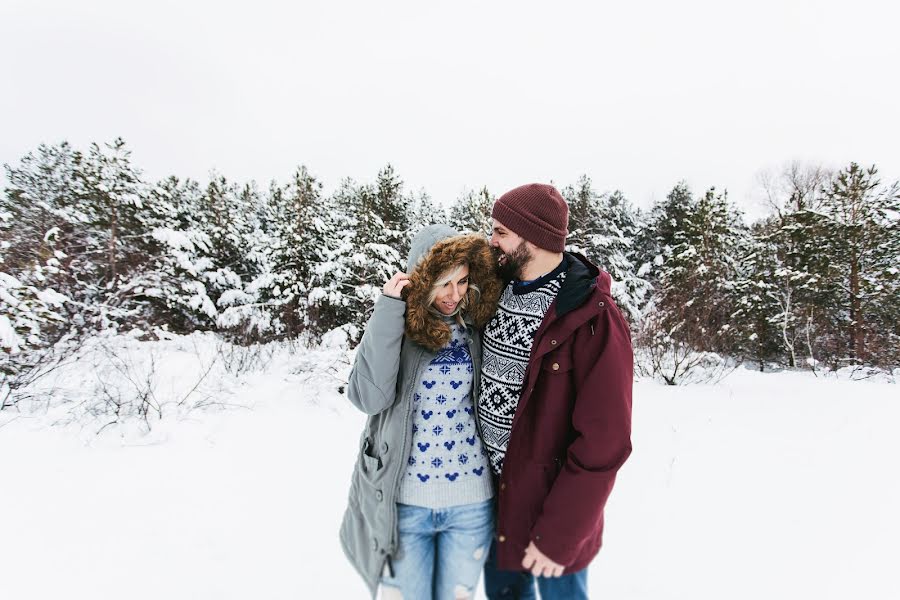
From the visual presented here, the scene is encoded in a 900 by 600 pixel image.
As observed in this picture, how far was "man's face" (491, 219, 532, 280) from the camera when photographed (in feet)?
5.38

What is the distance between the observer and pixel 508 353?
62.2 inches

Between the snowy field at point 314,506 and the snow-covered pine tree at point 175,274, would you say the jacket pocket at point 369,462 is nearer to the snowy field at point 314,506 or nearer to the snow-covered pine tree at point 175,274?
the snowy field at point 314,506

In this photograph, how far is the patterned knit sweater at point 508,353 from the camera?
1555 millimetres

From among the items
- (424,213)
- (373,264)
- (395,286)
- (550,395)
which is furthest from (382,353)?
(424,213)

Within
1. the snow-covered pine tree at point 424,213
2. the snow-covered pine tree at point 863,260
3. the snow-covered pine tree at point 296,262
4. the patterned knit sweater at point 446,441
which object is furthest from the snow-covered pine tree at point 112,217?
the snow-covered pine tree at point 863,260

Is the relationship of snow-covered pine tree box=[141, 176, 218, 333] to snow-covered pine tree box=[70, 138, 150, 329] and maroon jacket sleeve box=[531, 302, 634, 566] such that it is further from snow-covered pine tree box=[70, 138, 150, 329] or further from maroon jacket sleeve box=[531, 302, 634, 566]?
maroon jacket sleeve box=[531, 302, 634, 566]

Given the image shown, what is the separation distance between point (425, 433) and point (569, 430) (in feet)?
1.91

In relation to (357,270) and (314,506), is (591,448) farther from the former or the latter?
(357,270)

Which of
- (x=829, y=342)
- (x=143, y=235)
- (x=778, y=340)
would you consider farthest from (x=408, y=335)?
(x=778, y=340)

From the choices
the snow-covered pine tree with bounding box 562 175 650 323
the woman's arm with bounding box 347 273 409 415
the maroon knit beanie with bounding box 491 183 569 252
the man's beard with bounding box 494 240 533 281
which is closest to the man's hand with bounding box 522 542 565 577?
the woman's arm with bounding box 347 273 409 415

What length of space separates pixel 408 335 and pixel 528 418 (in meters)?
0.59

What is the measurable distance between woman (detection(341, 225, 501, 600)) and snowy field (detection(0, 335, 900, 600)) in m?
1.11

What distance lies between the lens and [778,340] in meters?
14.6

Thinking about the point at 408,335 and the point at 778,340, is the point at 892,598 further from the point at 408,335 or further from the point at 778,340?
the point at 778,340
